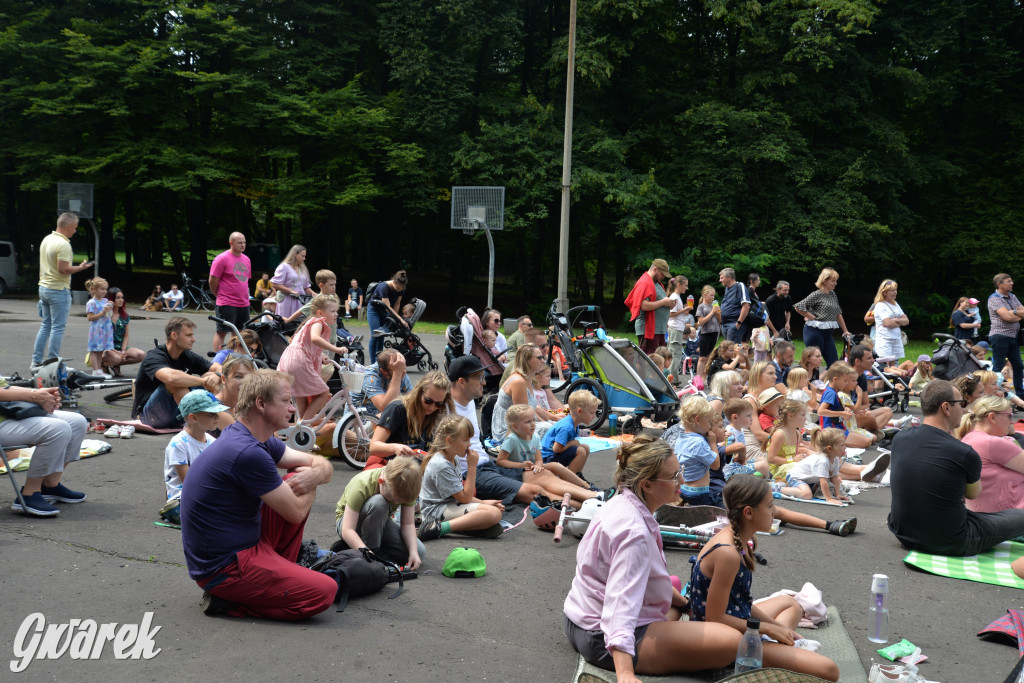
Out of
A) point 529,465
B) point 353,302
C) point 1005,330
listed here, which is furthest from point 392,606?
point 353,302

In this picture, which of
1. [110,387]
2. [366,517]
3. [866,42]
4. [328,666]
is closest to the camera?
[328,666]

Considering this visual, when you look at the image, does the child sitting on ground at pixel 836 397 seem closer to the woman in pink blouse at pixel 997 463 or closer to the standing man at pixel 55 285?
the woman in pink blouse at pixel 997 463

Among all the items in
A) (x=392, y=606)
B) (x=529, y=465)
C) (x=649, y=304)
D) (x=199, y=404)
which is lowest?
(x=392, y=606)

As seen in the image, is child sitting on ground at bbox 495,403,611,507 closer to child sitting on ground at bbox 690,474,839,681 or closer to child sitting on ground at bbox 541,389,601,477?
child sitting on ground at bbox 541,389,601,477

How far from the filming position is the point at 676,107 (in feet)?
98.9

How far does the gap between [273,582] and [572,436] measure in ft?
11.6

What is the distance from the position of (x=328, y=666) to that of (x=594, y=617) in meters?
1.26

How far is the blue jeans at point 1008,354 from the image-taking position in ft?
43.7

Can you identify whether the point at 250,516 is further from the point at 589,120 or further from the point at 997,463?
the point at 589,120

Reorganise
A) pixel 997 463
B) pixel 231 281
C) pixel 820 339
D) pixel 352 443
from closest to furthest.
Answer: pixel 997 463 < pixel 352 443 < pixel 231 281 < pixel 820 339

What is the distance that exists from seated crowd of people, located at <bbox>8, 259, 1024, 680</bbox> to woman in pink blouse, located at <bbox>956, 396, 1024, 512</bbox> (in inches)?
0.5

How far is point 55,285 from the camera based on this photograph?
1073cm

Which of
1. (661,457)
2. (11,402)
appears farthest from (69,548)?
(661,457)

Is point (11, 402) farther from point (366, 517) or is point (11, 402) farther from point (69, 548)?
point (366, 517)
